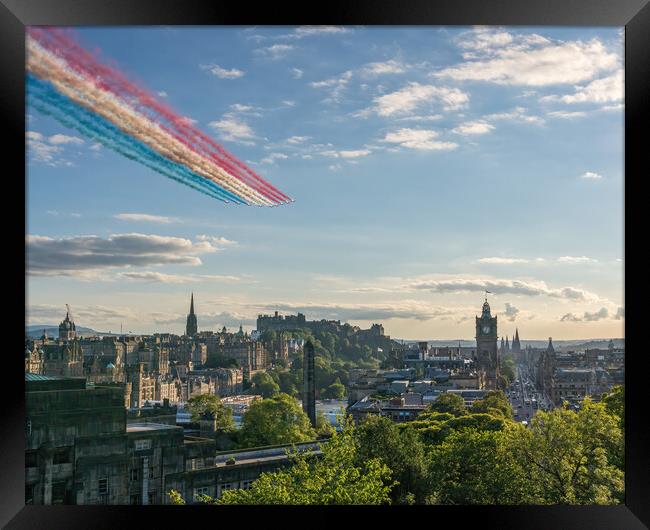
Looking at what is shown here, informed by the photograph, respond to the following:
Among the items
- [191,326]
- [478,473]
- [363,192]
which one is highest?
[363,192]

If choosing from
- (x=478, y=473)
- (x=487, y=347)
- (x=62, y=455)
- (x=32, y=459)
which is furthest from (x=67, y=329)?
(x=478, y=473)

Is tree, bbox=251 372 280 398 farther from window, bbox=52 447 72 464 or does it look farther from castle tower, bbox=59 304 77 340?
window, bbox=52 447 72 464

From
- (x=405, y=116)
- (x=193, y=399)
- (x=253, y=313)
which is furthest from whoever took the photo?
(x=405, y=116)

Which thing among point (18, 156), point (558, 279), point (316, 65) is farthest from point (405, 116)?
point (18, 156)

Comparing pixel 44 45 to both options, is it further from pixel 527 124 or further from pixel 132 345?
pixel 527 124

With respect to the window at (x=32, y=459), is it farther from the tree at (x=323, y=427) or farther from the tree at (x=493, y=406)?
the tree at (x=493, y=406)

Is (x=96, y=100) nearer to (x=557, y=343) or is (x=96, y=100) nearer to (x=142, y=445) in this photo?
(x=142, y=445)
